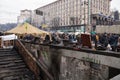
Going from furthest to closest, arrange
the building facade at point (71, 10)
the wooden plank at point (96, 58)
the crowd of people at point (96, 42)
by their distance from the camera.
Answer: the building facade at point (71, 10) < the crowd of people at point (96, 42) < the wooden plank at point (96, 58)

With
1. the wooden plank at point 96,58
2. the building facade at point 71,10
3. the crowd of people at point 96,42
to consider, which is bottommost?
the wooden plank at point 96,58

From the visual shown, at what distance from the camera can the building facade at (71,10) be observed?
78.8 m

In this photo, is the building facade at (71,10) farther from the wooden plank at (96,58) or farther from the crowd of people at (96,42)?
the wooden plank at (96,58)

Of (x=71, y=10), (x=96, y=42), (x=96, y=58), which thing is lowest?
(x=96, y=58)

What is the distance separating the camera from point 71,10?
91.2m

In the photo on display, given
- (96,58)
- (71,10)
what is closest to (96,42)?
(96,58)

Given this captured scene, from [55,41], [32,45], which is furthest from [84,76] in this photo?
[32,45]

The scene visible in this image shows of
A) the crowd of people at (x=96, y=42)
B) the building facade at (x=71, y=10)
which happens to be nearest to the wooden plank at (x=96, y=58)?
the crowd of people at (x=96, y=42)

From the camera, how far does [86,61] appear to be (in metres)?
8.75

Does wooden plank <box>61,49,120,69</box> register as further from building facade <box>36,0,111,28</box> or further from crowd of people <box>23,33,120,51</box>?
building facade <box>36,0,111,28</box>

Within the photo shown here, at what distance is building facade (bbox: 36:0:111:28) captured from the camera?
7882 cm

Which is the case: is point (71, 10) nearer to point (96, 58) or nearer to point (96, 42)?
point (96, 42)

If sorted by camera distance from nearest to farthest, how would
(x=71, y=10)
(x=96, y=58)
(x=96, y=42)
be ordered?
(x=96, y=58) → (x=96, y=42) → (x=71, y=10)

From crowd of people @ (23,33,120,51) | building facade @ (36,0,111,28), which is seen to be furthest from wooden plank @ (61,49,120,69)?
building facade @ (36,0,111,28)
